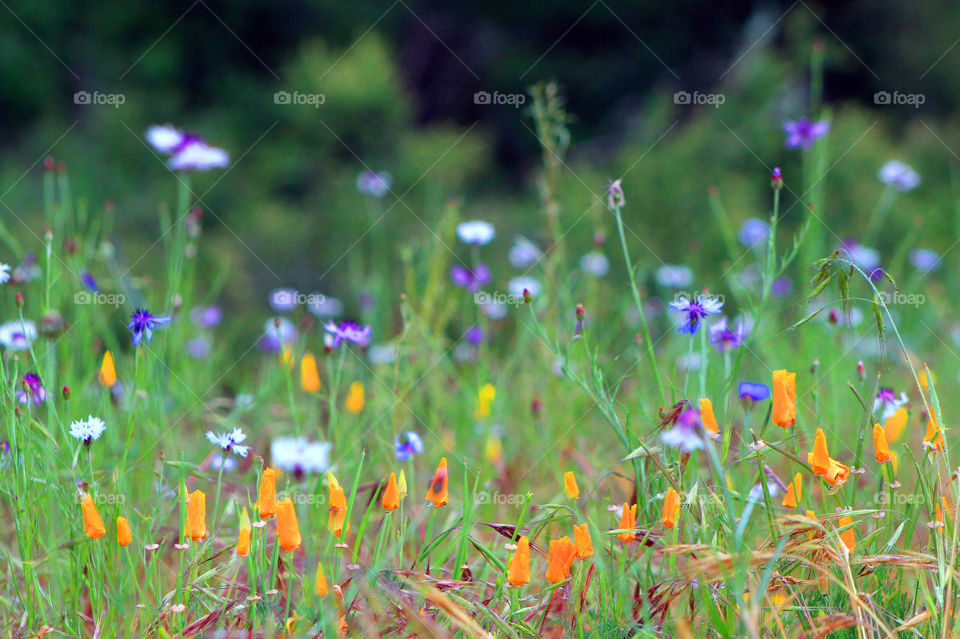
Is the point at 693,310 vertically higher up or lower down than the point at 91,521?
higher up

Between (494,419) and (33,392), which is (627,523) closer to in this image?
(33,392)

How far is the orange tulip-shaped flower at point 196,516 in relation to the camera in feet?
3.54

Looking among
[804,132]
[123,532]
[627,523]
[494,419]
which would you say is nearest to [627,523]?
[627,523]

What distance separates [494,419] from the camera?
2.16m

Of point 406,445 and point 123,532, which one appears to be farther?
point 406,445

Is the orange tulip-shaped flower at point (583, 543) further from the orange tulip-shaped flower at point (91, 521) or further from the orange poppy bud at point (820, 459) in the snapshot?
the orange tulip-shaped flower at point (91, 521)

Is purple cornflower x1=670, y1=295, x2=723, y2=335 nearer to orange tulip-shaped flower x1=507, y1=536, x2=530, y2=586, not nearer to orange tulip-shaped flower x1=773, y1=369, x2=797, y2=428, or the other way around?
orange tulip-shaped flower x1=773, y1=369, x2=797, y2=428

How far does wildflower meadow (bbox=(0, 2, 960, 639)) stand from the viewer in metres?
1.09

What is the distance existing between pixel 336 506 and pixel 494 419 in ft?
3.55

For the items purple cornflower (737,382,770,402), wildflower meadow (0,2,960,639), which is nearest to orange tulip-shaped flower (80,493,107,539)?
wildflower meadow (0,2,960,639)

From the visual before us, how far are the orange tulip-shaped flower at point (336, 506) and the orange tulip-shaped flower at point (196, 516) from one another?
0.51 ft

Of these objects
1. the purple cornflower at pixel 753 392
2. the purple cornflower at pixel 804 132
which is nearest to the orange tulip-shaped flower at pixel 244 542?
the purple cornflower at pixel 753 392

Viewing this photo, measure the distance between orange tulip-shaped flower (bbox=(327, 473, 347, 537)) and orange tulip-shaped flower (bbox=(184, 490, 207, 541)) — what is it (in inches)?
6.1

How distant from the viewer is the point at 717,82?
5.60 m
